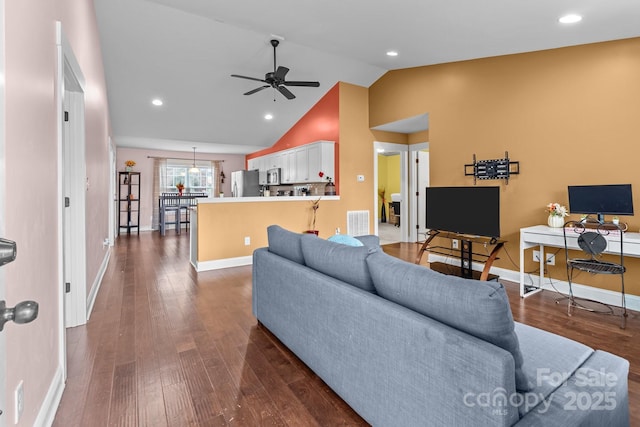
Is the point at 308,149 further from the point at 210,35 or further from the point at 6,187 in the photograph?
the point at 6,187

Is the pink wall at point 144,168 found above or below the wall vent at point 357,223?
above

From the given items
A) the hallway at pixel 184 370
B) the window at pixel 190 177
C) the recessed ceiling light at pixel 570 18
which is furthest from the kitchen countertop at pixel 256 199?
the window at pixel 190 177

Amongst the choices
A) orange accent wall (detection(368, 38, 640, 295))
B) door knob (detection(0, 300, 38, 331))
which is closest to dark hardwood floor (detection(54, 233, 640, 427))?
orange accent wall (detection(368, 38, 640, 295))

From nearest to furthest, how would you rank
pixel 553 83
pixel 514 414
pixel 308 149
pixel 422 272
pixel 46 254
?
pixel 514 414
pixel 422 272
pixel 46 254
pixel 553 83
pixel 308 149

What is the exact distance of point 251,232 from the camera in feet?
16.9

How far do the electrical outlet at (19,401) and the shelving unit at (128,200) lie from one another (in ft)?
26.0

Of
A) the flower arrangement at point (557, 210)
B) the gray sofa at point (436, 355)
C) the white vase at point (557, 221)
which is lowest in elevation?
the gray sofa at point (436, 355)

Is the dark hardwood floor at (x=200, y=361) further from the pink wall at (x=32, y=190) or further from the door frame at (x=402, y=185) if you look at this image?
the door frame at (x=402, y=185)

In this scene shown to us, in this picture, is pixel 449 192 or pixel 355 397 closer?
pixel 355 397

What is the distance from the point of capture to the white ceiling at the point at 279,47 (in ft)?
10.2

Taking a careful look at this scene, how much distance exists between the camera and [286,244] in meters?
2.48

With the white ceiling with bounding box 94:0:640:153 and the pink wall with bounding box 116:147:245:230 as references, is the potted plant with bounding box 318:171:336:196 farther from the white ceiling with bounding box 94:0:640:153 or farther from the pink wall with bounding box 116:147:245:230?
the pink wall with bounding box 116:147:245:230

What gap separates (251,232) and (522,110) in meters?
4.01

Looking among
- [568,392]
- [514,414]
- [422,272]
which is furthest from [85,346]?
[568,392]
